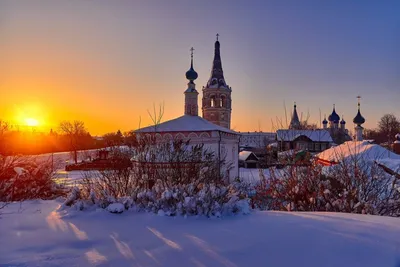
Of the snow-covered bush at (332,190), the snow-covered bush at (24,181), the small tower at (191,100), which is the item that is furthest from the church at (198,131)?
the snow-covered bush at (332,190)

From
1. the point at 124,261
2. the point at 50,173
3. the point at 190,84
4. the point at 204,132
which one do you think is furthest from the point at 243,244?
the point at 190,84

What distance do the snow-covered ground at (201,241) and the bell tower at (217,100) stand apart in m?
30.7

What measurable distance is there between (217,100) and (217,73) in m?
3.32

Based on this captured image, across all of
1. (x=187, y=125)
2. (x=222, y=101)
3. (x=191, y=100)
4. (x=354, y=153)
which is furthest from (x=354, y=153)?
(x=222, y=101)

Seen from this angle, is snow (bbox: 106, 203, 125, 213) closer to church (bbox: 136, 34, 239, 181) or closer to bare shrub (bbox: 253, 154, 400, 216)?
bare shrub (bbox: 253, 154, 400, 216)

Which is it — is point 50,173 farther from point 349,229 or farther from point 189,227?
point 349,229

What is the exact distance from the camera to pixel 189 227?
371 cm

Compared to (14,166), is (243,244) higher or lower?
lower

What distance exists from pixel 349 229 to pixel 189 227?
178 cm

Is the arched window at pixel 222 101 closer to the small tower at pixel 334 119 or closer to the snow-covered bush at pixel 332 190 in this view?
the small tower at pixel 334 119

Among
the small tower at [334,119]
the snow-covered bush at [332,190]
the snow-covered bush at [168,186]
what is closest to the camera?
the snow-covered bush at [168,186]

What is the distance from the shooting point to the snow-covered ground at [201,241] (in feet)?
9.12

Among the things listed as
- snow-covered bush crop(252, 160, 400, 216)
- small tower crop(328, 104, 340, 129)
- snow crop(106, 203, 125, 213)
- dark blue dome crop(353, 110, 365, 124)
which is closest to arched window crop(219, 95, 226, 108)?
dark blue dome crop(353, 110, 365, 124)

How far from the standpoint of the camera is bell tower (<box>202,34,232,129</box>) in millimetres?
34750
